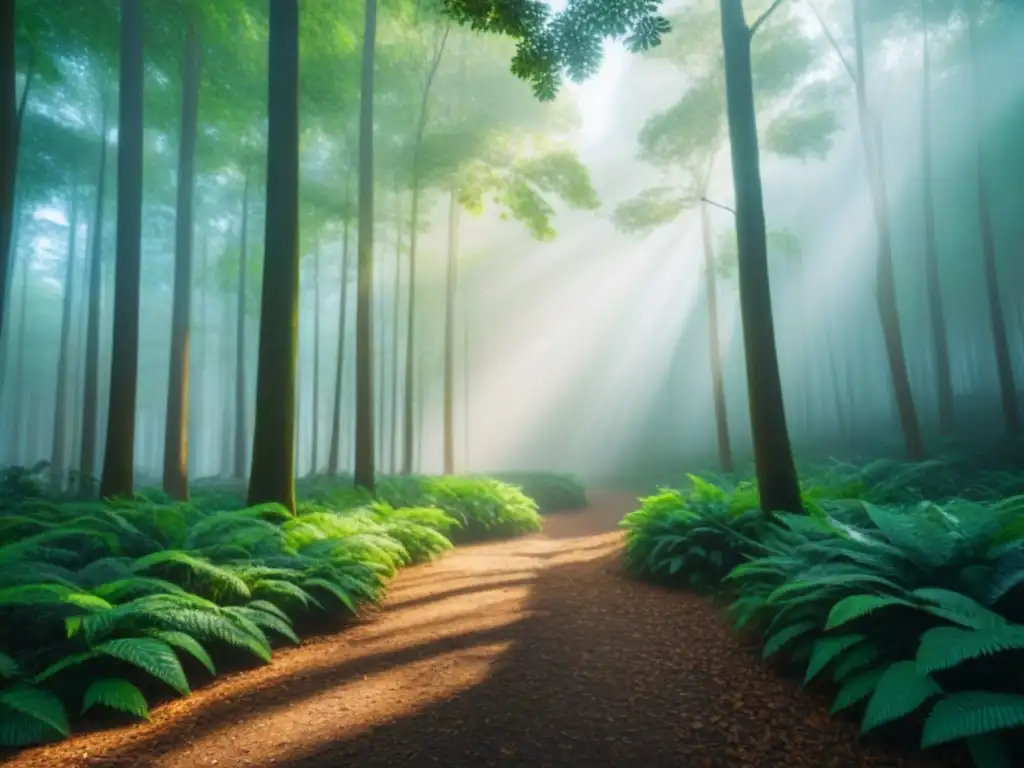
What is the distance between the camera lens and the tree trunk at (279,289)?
665 centimetres

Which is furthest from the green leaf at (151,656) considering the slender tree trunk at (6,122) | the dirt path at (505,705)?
the slender tree trunk at (6,122)

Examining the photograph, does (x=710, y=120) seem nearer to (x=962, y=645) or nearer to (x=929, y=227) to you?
(x=929, y=227)

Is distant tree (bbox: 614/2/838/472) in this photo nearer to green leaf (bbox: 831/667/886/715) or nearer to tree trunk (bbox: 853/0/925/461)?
tree trunk (bbox: 853/0/925/461)

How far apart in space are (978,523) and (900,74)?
2139 cm

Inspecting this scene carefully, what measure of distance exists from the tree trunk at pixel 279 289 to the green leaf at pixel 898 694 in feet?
20.8

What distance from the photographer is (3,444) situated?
3180 centimetres

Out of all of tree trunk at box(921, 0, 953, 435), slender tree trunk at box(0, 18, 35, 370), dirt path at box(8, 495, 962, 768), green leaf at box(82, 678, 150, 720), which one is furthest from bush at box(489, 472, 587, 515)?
green leaf at box(82, 678, 150, 720)

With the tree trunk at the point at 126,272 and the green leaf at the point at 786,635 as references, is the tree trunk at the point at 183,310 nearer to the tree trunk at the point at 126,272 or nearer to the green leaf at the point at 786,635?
the tree trunk at the point at 126,272

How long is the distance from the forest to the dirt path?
0.03 metres

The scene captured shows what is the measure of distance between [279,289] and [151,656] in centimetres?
478

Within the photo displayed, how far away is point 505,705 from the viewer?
122 inches

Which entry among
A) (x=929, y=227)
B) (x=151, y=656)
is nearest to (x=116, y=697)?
(x=151, y=656)

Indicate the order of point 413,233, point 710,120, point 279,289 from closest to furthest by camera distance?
point 279,289 → point 413,233 → point 710,120

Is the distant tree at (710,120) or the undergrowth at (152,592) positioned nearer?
the undergrowth at (152,592)
